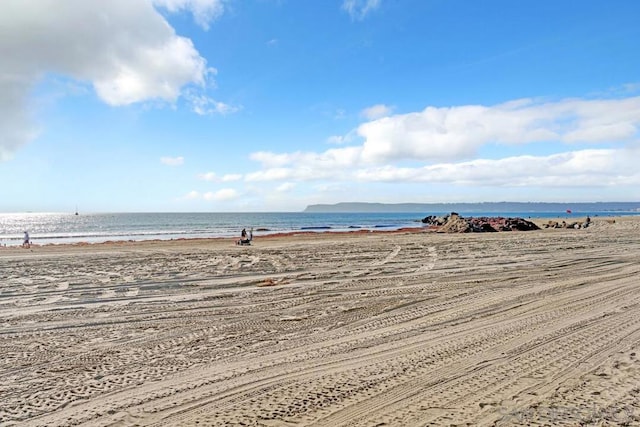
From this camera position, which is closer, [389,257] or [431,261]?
[431,261]

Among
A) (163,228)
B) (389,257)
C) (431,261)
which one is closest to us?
(431,261)

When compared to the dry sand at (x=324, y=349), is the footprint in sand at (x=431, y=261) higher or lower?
higher

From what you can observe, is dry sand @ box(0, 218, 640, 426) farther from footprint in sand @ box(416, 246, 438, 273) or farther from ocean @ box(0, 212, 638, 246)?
ocean @ box(0, 212, 638, 246)

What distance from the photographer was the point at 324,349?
592cm

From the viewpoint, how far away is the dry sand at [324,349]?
A: 4.17m

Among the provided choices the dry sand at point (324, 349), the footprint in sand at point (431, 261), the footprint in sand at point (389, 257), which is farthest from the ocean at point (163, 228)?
the dry sand at point (324, 349)

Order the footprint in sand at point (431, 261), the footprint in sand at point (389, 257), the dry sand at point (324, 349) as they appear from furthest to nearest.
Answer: the footprint in sand at point (389, 257), the footprint in sand at point (431, 261), the dry sand at point (324, 349)

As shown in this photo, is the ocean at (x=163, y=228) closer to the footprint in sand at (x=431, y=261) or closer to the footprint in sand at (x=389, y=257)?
the footprint in sand at (x=389, y=257)

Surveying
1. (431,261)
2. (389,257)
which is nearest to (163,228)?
(389,257)

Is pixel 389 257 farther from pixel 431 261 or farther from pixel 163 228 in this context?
pixel 163 228

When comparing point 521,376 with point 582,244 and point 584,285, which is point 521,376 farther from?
point 582,244

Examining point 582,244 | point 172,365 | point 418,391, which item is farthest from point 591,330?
point 582,244

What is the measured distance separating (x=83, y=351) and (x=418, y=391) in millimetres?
4829

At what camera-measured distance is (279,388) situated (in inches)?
184
